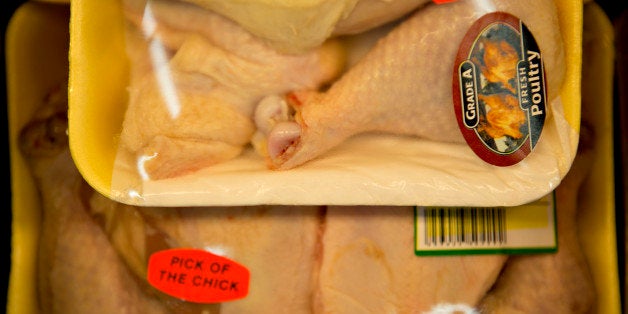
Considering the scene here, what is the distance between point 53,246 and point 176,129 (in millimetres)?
397

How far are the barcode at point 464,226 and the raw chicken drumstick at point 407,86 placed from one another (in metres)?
0.15

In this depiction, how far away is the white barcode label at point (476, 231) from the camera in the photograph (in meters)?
0.97

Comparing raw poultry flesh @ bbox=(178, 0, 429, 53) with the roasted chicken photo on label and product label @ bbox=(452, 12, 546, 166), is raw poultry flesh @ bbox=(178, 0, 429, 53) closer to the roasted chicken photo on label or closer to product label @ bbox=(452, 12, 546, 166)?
the roasted chicken photo on label

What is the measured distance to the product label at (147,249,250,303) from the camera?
3.19ft

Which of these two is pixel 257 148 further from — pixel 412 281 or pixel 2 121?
pixel 2 121

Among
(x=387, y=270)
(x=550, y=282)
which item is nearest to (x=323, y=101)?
(x=387, y=270)

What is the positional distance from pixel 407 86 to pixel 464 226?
0.29m

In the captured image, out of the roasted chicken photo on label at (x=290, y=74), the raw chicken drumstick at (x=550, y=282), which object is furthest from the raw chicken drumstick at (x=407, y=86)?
the raw chicken drumstick at (x=550, y=282)

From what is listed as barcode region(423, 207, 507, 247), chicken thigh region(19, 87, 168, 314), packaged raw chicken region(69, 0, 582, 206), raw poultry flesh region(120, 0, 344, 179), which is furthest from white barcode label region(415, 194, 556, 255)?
chicken thigh region(19, 87, 168, 314)

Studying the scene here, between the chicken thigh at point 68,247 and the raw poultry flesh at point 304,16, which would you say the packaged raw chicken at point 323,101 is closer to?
the raw poultry flesh at point 304,16

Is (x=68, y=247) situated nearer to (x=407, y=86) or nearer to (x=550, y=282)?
(x=407, y=86)

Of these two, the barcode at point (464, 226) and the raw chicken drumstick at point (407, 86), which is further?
the barcode at point (464, 226)

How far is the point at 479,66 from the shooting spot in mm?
842

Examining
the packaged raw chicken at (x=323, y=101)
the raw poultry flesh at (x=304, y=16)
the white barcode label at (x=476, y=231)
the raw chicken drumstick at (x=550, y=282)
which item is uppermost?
the raw poultry flesh at (x=304, y=16)
